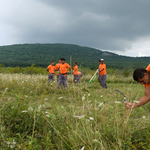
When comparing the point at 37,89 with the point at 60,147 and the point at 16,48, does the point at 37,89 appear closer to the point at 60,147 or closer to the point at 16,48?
the point at 60,147

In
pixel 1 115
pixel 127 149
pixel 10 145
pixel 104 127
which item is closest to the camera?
pixel 10 145

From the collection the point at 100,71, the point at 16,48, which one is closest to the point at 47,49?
the point at 16,48

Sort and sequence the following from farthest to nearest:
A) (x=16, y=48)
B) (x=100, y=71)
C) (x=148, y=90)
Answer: (x=16, y=48) < (x=100, y=71) < (x=148, y=90)

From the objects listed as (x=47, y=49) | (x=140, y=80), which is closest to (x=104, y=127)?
(x=140, y=80)

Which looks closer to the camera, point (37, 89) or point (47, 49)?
point (37, 89)

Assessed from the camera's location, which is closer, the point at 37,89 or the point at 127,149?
the point at 127,149

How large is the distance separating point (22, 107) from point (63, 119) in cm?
91

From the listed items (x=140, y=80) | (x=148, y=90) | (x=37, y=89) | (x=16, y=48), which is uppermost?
(x=16, y=48)

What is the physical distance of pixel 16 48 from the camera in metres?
133

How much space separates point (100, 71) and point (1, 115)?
7047 millimetres

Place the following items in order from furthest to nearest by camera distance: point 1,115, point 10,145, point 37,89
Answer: point 37,89
point 1,115
point 10,145

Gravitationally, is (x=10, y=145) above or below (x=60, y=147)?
above

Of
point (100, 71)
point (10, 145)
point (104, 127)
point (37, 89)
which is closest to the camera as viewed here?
point (10, 145)

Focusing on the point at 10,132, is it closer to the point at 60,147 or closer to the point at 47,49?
the point at 60,147
